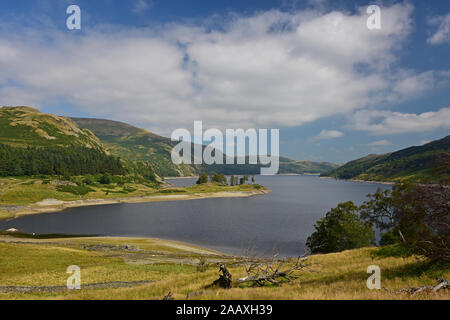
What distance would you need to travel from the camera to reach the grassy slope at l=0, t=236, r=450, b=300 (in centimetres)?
1557

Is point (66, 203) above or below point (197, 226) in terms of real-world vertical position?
above

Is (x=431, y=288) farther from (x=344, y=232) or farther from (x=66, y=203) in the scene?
(x=66, y=203)

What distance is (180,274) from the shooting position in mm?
33938

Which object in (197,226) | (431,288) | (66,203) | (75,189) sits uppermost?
(431,288)

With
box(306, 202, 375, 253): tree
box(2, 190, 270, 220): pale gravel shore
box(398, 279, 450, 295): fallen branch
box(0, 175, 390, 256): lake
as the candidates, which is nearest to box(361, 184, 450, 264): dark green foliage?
box(398, 279, 450, 295): fallen branch

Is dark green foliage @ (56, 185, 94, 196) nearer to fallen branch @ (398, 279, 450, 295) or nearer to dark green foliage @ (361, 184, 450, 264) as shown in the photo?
dark green foliage @ (361, 184, 450, 264)

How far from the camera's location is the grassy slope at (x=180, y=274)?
15570mm

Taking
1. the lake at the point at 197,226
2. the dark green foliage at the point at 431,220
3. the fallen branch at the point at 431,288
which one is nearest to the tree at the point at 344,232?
the lake at the point at 197,226

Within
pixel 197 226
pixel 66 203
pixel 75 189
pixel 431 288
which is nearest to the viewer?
pixel 431 288

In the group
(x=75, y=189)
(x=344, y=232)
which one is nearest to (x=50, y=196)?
(x=75, y=189)

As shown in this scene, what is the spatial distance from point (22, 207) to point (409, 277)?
514 ft
